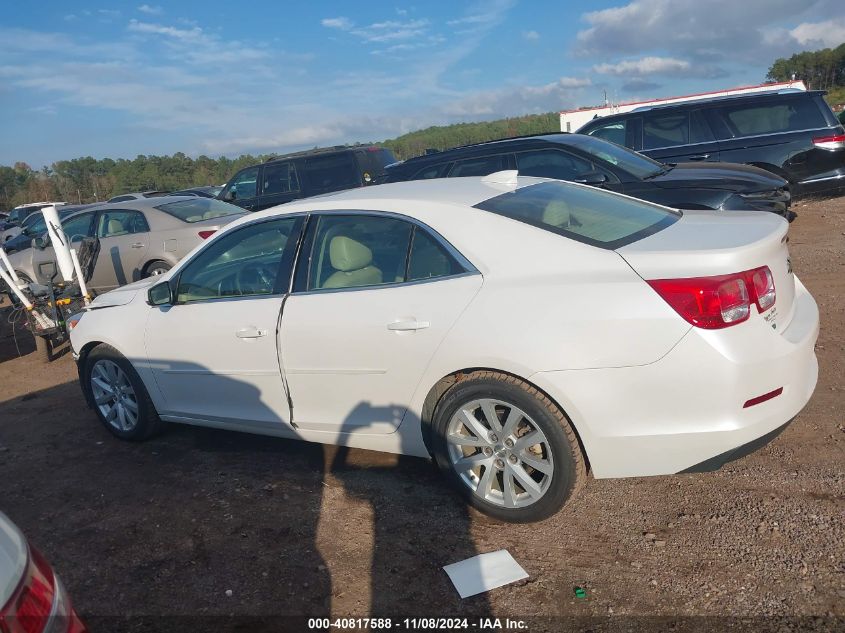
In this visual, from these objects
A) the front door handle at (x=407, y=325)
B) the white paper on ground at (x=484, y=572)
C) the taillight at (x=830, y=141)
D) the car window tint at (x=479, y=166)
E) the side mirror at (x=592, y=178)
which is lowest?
the white paper on ground at (x=484, y=572)

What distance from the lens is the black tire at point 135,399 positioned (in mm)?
4875

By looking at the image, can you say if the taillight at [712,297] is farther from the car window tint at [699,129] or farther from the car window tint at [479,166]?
the car window tint at [699,129]

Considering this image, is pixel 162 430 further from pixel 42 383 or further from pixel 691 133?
pixel 691 133

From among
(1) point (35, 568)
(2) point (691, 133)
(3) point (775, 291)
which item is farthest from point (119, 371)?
(2) point (691, 133)

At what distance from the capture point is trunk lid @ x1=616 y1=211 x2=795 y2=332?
3.04 meters

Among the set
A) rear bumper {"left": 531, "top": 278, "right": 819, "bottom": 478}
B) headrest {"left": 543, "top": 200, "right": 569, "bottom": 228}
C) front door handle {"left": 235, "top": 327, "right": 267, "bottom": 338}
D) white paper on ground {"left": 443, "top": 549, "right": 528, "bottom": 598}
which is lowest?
white paper on ground {"left": 443, "top": 549, "right": 528, "bottom": 598}

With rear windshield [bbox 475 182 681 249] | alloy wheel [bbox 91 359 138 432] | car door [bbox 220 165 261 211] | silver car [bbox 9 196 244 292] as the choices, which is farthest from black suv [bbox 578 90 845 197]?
alloy wheel [bbox 91 359 138 432]

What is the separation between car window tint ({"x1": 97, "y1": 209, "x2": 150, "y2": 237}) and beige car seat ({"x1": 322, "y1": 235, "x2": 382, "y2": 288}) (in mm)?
6653

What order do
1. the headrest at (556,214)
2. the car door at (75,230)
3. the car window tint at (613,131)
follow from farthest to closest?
the car window tint at (613,131) → the car door at (75,230) → the headrest at (556,214)

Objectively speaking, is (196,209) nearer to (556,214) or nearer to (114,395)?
(114,395)

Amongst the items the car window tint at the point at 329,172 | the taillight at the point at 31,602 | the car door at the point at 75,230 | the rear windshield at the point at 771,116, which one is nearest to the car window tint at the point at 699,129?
the rear windshield at the point at 771,116

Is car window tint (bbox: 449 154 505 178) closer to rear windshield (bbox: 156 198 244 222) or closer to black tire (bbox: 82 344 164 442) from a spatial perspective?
rear windshield (bbox: 156 198 244 222)

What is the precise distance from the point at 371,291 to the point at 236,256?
4.06 feet

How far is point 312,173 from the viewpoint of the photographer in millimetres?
12984
